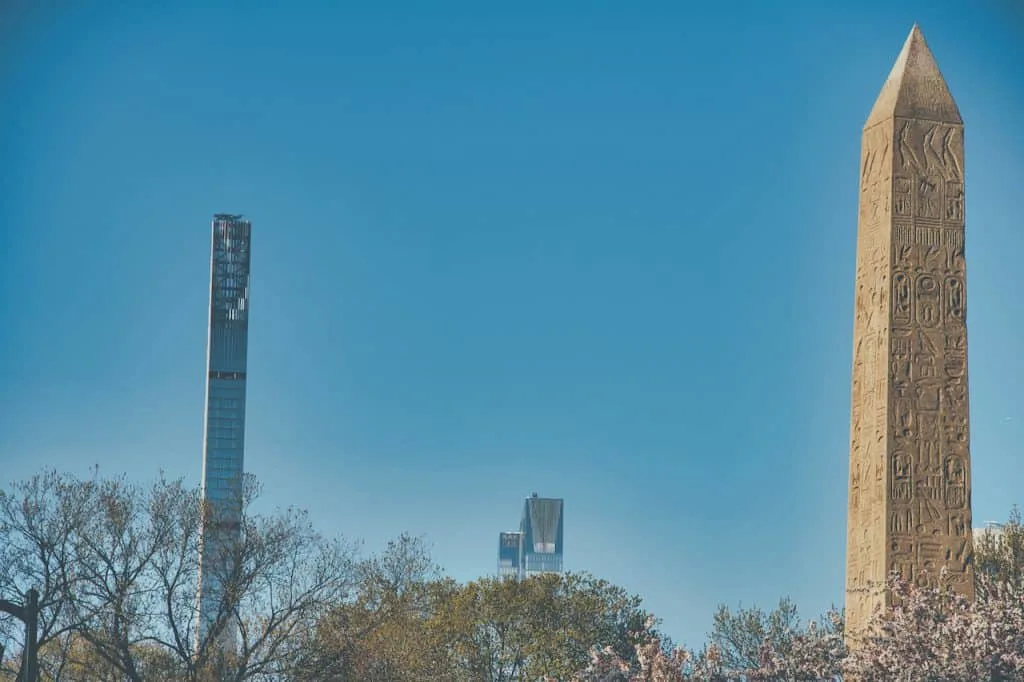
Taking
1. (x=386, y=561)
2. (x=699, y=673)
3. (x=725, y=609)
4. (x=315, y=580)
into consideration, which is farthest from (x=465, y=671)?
(x=699, y=673)

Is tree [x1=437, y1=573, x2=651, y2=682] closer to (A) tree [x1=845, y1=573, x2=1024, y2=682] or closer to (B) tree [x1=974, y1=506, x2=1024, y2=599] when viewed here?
(B) tree [x1=974, y1=506, x2=1024, y2=599]

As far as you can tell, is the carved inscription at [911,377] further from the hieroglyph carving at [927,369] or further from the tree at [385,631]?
the tree at [385,631]

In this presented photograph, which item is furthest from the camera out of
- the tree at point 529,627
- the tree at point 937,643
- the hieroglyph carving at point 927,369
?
the tree at point 529,627

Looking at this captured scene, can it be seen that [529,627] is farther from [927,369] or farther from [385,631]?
[927,369]

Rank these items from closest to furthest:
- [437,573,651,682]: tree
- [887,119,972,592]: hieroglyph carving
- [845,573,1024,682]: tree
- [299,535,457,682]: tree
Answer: [845,573,1024,682]: tree, [887,119,972,592]: hieroglyph carving, [299,535,457,682]: tree, [437,573,651,682]: tree

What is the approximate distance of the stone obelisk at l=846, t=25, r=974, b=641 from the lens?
26.4 m

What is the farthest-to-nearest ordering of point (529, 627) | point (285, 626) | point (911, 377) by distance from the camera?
point (529, 627), point (285, 626), point (911, 377)

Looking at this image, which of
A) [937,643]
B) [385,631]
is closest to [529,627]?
[385,631]

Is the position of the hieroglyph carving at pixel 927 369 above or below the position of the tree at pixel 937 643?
above

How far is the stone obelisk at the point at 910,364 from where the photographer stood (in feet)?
86.7

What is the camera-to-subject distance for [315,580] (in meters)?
42.3

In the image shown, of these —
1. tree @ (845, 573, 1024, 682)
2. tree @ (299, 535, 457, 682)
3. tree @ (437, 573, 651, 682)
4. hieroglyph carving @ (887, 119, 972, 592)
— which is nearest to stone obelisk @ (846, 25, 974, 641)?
hieroglyph carving @ (887, 119, 972, 592)

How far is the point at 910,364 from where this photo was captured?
2675 cm

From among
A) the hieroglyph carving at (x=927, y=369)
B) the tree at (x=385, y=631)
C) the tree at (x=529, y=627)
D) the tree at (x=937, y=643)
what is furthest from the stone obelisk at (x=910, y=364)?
the tree at (x=529, y=627)
